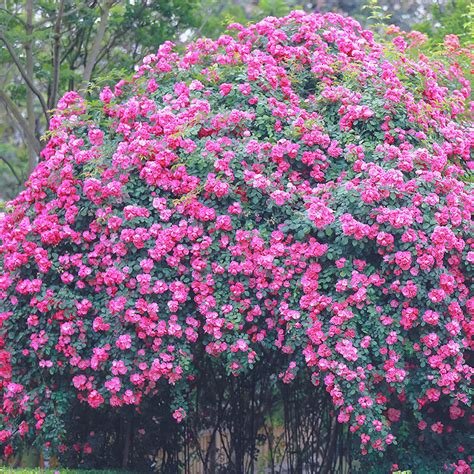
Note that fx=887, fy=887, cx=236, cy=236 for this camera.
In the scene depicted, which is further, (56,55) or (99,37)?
(99,37)

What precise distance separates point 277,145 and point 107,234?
1.27m

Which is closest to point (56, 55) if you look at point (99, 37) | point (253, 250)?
point (99, 37)

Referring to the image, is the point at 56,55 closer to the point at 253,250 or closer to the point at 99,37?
the point at 99,37

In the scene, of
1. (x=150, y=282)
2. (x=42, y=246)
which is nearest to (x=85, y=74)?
(x=42, y=246)

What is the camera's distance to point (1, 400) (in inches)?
246

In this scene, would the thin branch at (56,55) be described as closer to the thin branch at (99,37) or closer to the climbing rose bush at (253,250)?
the thin branch at (99,37)

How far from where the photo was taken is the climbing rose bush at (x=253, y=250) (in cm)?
530

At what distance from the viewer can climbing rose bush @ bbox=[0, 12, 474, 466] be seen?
5.30 meters

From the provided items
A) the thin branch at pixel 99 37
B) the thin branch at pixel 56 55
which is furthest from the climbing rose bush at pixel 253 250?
the thin branch at pixel 99 37

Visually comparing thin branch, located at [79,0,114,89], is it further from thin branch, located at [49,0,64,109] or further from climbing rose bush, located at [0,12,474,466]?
climbing rose bush, located at [0,12,474,466]

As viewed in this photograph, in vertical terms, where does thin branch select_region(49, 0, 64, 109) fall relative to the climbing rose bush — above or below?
above

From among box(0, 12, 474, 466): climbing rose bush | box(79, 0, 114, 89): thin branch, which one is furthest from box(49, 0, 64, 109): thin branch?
box(0, 12, 474, 466): climbing rose bush

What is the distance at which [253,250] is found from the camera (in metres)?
5.60

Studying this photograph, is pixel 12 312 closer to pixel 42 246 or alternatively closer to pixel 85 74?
pixel 42 246
